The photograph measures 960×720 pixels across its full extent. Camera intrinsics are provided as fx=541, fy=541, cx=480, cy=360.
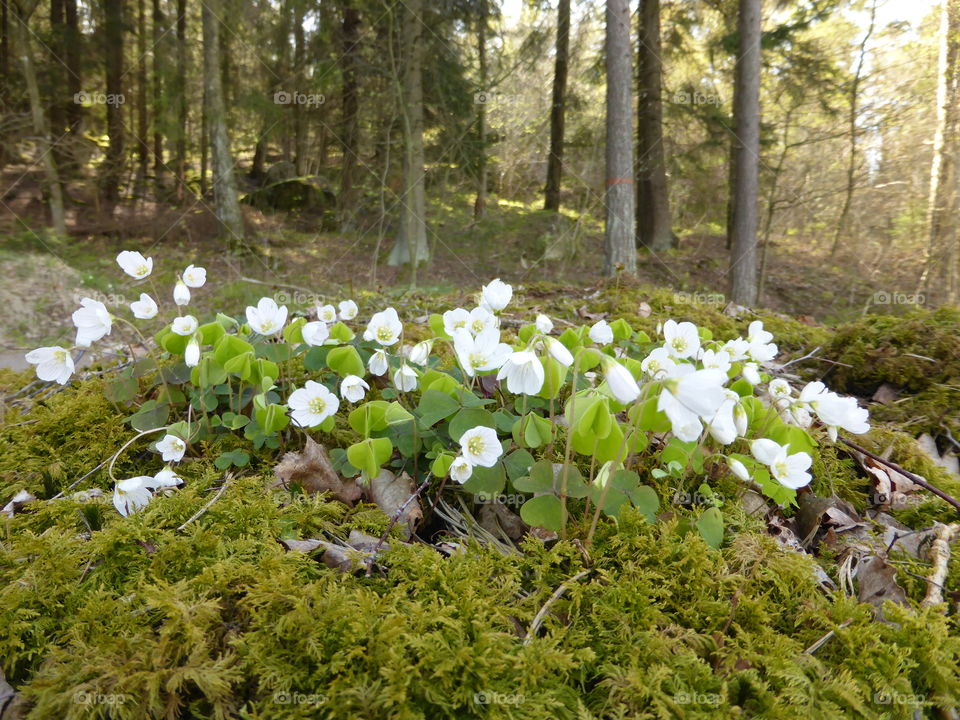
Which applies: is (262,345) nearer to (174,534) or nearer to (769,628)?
(174,534)

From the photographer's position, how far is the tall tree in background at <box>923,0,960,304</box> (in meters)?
9.63

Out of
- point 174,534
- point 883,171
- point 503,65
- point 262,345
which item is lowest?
point 174,534

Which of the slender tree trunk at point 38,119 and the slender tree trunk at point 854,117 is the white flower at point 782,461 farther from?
the slender tree trunk at point 38,119

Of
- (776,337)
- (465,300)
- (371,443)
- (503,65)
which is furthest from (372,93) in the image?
(371,443)

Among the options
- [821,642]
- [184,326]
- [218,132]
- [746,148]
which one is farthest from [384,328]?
[218,132]

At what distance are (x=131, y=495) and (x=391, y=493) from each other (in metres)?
0.68

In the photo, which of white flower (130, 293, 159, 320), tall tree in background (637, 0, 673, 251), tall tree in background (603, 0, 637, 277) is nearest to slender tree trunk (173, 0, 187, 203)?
tall tree in background (603, 0, 637, 277)

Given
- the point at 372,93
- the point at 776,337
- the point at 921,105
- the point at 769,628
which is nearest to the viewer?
the point at 769,628

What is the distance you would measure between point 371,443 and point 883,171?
14466 millimetres

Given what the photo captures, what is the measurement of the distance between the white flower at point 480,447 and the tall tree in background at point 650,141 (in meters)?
12.6

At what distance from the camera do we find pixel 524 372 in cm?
127

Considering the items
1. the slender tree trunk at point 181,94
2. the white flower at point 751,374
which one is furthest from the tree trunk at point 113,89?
the white flower at point 751,374

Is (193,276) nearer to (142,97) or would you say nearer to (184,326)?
(184,326)

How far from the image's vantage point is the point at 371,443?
4.51 ft
